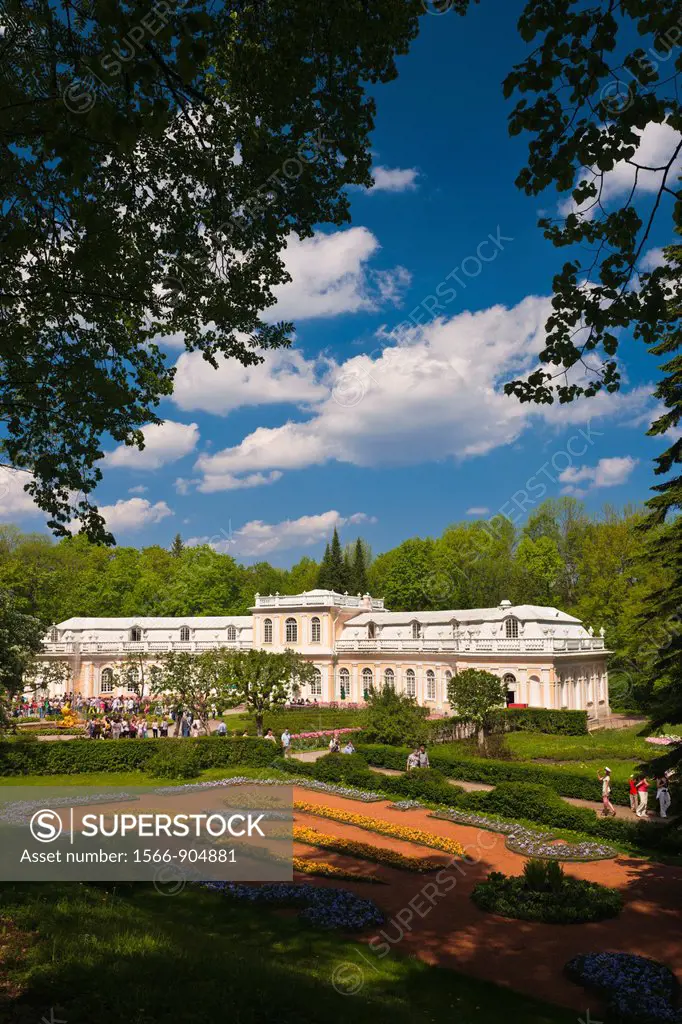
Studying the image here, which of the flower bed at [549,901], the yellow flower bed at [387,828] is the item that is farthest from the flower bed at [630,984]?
the yellow flower bed at [387,828]

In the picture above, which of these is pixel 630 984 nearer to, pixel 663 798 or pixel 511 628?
pixel 663 798

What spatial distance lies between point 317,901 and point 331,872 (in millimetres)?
2278

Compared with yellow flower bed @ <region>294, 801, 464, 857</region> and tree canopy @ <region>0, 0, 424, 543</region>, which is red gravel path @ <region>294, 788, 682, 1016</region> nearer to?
yellow flower bed @ <region>294, 801, 464, 857</region>

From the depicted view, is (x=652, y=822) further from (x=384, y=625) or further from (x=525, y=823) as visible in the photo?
(x=384, y=625)

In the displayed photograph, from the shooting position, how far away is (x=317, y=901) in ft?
43.2

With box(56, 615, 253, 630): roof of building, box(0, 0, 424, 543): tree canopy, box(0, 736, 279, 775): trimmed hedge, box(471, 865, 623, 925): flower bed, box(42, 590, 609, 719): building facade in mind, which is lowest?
box(471, 865, 623, 925): flower bed

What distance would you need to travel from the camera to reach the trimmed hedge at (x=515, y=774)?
22109mm

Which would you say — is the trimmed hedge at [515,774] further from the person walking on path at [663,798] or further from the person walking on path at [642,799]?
the person walking on path at [663,798]

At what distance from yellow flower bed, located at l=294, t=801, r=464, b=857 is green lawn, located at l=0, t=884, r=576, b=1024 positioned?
5920mm

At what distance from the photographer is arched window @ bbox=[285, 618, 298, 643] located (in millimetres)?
55656

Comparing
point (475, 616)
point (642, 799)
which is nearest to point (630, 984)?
point (642, 799)

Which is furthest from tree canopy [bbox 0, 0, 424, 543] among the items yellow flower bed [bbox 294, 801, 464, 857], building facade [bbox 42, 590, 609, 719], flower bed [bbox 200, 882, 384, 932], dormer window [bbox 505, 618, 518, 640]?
dormer window [bbox 505, 618, 518, 640]

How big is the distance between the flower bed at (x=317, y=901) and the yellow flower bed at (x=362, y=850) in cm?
251

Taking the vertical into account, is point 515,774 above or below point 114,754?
below
